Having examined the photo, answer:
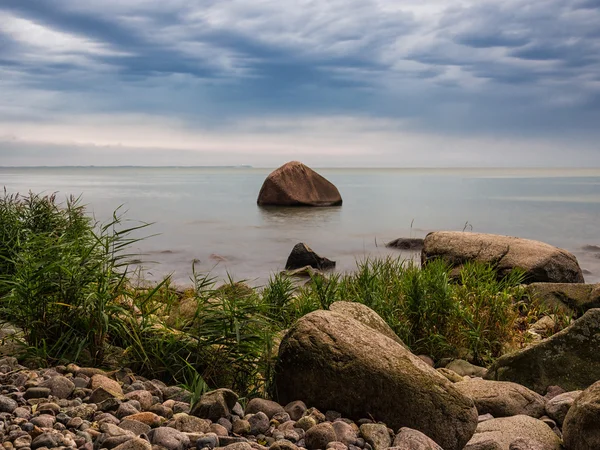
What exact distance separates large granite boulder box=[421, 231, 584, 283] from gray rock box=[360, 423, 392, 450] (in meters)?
6.75

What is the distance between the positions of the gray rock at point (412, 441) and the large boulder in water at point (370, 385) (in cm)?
43

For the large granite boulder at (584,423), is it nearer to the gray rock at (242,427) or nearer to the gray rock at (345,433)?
the gray rock at (345,433)

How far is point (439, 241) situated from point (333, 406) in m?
7.61

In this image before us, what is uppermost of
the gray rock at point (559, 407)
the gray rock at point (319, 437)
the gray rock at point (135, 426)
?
the gray rock at point (135, 426)

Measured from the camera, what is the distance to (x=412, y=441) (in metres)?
3.84

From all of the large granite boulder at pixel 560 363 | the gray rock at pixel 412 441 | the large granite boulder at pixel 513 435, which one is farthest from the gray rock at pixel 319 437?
the large granite boulder at pixel 560 363

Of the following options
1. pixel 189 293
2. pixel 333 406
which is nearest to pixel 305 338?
pixel 333 406

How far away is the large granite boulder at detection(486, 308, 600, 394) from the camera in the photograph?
608cm

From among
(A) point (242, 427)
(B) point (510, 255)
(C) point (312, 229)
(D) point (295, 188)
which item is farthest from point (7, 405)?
(D) point (295, 188)

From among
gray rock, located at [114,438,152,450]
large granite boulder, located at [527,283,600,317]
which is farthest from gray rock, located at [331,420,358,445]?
large granite boulder, located at [527,283,600,317]

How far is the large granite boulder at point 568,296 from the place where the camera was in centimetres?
871

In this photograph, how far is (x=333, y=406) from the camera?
14.7ft

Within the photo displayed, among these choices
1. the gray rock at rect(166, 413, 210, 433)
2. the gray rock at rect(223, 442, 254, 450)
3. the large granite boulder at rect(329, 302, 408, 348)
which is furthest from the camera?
the large granite boulder at rect(329, 302, 408, 348)

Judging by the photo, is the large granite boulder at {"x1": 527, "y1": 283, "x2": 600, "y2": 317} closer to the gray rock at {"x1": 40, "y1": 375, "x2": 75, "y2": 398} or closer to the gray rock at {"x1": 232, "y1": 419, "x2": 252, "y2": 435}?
the gray rock at {"x1": 232, "y1": 419, "x2": 252, "y2": 435}
